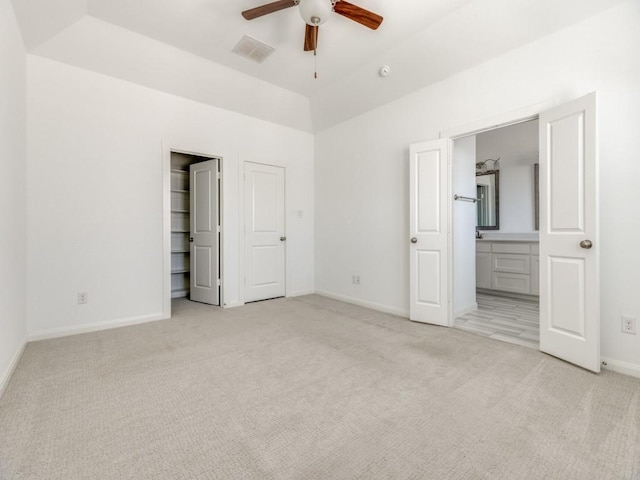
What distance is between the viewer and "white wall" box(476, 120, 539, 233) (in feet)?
17.1

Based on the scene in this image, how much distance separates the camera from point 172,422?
1.67 metres

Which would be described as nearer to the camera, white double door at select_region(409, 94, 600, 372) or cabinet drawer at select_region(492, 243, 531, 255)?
white double door at select_region(409, 94, 600, 372)

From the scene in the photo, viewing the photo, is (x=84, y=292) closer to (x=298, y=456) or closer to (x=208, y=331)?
(x=208, y=331)

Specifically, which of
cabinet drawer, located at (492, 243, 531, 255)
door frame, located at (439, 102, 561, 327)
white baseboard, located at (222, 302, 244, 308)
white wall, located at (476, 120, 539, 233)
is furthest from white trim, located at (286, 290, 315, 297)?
white wall, located at (476, 120, 539, 233)

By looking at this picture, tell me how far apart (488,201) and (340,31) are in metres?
4.09

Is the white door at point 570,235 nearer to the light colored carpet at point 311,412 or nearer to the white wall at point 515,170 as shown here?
the light colored carpet at point 311,412

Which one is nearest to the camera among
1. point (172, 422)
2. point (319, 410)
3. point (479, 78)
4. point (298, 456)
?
point (298, 456)

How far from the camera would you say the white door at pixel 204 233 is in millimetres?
4363

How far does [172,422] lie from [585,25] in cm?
407

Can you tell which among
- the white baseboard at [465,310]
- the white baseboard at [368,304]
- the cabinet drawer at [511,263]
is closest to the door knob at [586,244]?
the white baseboard at [465,310]

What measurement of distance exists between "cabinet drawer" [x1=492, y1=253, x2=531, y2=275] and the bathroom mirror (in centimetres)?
73

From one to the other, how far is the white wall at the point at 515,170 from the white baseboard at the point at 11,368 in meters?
6.45

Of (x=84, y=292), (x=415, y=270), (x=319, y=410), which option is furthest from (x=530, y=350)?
(x=84, y=292)

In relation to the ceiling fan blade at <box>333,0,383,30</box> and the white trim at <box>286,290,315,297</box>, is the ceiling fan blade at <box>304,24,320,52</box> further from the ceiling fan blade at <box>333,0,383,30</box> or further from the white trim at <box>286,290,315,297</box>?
the white trim at <box>286,290,315,297</box>
